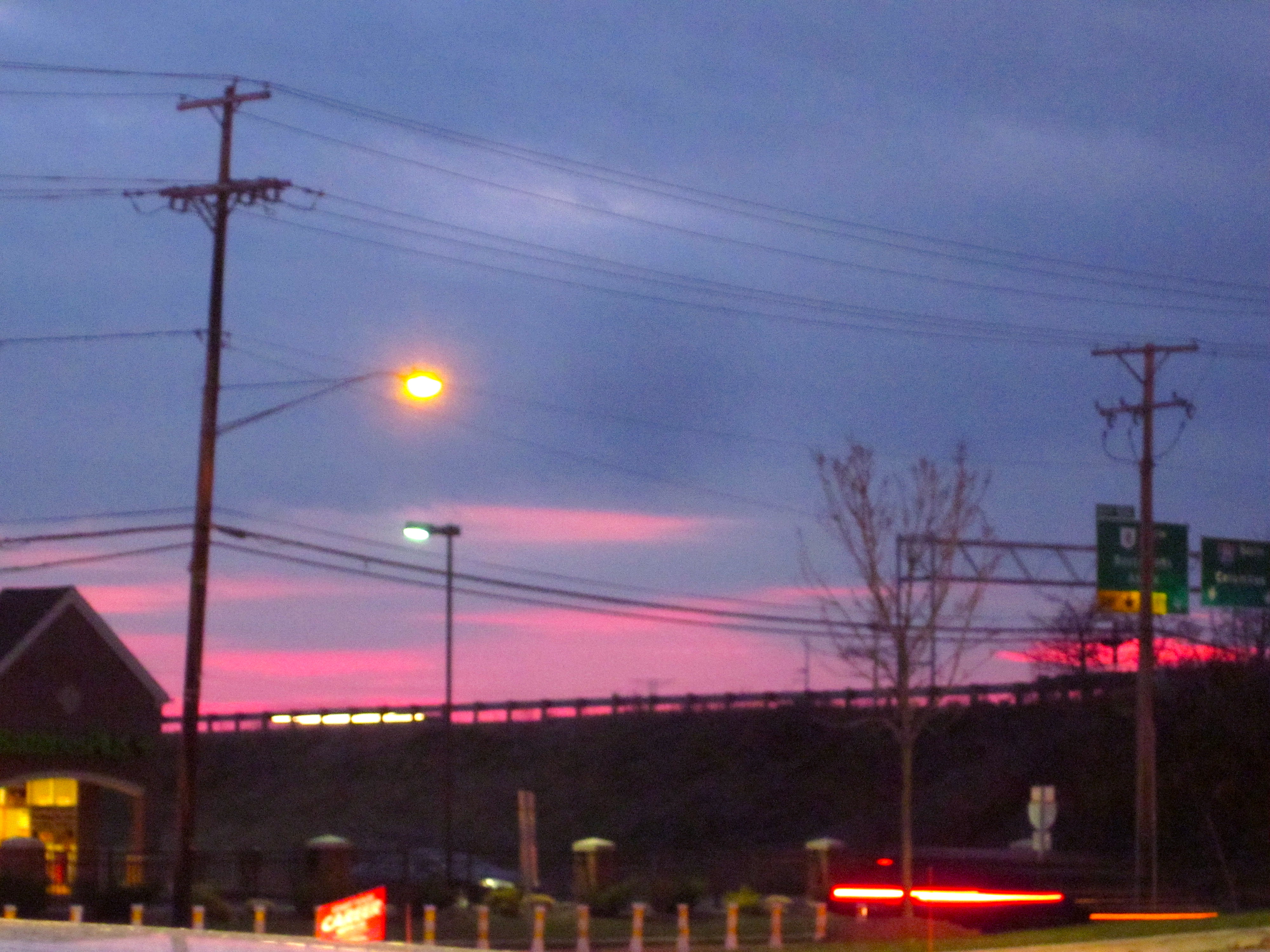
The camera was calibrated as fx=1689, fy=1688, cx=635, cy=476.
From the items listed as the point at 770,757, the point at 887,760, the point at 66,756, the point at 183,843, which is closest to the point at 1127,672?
the point at 887,760

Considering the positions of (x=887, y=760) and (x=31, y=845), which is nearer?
(x=31, y=845)

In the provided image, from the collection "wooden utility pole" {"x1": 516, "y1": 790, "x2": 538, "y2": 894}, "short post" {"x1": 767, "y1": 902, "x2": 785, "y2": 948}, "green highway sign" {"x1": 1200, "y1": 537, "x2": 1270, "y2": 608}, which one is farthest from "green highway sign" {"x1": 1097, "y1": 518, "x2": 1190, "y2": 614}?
"wooden utility pole" {"x1": 516, "y1": 790, "x2": 538, "y2": 894}

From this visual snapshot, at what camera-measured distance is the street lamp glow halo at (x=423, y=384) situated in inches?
846

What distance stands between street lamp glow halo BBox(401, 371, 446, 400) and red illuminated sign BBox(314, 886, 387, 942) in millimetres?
8386

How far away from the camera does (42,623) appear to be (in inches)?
1558

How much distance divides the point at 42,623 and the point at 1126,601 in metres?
24.6

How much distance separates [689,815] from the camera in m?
65.9

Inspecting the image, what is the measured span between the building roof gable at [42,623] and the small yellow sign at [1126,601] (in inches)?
906

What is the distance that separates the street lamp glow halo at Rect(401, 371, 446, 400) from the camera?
70.5 feet

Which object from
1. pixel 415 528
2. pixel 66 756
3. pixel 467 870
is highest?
pixel 415 528

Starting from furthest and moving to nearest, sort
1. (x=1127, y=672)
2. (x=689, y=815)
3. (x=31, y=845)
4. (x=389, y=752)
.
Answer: (x=389, y=752) → (x=689, y=815) → (x=1127, y=672) → (x=31, y=845)

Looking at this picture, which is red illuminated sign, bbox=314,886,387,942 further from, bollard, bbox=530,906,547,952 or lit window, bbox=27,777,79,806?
lit window, bbox=27,777,79,806

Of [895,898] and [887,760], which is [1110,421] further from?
[887,760]

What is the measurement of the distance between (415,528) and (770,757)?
3555cm
